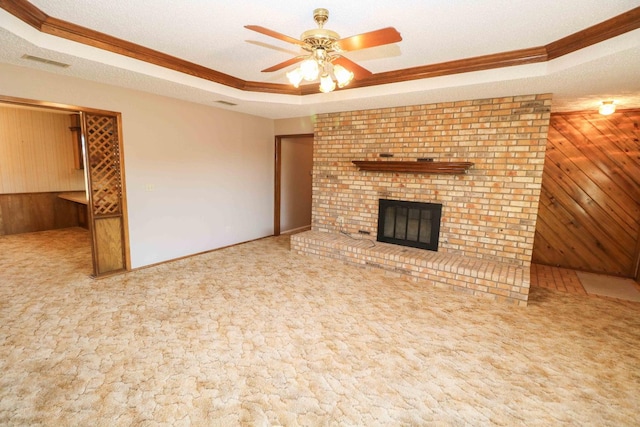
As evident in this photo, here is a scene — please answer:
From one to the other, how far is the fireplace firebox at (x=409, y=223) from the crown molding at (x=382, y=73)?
1689 millimetres

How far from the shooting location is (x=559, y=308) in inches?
124

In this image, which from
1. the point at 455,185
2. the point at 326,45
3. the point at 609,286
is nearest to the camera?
the point at 326,45

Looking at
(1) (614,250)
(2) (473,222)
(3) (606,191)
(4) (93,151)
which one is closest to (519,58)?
(2) (473,222)

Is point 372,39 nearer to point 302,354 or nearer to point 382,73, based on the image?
point 382,73

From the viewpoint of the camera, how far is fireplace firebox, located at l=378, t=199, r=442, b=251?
412cm

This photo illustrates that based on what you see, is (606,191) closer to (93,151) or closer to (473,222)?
(473,222)

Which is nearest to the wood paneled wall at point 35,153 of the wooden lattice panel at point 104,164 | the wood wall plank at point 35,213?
the wood wall plank at point 35,213

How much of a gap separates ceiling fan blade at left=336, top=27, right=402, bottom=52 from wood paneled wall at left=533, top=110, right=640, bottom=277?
154 inches

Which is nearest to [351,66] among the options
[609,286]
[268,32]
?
[268,32]

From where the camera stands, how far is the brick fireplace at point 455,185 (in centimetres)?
345

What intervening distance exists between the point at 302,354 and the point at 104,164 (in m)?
3.28

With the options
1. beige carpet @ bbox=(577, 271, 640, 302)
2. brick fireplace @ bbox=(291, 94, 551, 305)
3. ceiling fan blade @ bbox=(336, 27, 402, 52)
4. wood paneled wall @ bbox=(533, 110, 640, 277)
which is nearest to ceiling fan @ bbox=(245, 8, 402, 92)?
ceiling fan blade @ bbox=(336, 27, 402, 52)

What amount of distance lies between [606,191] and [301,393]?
4.89m

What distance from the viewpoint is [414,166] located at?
13.2ft
